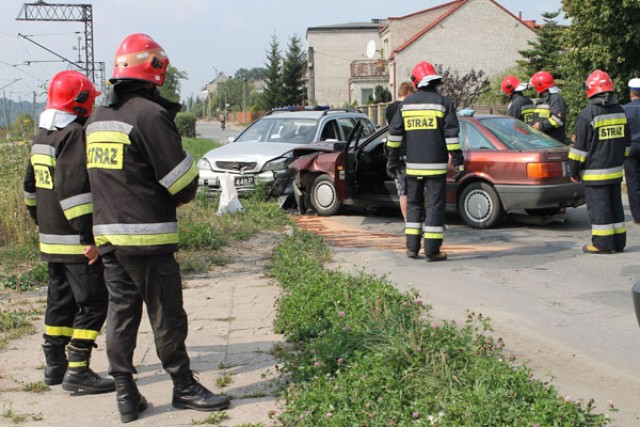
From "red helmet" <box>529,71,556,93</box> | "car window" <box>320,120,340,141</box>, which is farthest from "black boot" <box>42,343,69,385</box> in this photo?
"car window" <box>320,120,340,141</box>

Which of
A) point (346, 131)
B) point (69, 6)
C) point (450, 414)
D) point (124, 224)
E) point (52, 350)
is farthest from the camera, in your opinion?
point (69, 6)

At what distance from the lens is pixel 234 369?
17.3 feet

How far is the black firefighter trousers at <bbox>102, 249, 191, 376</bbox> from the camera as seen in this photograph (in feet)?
14.3

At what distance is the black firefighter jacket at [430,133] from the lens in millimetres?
8844

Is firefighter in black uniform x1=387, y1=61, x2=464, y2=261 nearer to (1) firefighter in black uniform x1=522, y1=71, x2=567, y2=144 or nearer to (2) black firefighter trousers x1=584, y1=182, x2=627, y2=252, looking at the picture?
(2) black firefighter trousers x1=584, y1=182, x2=627, y2=252

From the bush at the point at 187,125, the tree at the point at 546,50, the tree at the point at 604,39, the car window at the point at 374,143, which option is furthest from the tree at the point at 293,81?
the car window at the point at 374,143

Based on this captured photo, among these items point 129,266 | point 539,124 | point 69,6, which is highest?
point 69,6

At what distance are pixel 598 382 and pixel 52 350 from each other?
11.1ft

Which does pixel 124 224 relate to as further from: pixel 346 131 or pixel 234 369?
pixel 346 131

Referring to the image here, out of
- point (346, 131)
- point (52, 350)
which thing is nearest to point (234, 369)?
point (52, 350)

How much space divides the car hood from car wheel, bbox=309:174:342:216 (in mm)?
1251

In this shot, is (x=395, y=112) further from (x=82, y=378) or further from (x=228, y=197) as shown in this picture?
(x=82, y=378)

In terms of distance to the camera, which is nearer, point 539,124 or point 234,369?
point 234,369

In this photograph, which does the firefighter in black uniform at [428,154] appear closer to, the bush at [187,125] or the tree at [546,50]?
the tree at [546,50]
